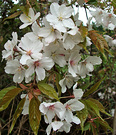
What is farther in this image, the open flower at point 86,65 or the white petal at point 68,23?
the open flower at point 86,65

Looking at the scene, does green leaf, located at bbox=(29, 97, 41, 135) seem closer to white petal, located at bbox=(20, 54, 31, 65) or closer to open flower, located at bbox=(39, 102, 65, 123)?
open flower, located at bbox=(39, 102, 65, 123)

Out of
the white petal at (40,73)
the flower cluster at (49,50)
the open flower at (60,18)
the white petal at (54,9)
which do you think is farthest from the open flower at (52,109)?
the white petal at (54,9)

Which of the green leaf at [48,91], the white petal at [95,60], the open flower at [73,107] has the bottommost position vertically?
the open flower at [73,107]

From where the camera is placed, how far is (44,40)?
81 centimetres

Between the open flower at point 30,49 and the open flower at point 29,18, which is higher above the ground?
the open flower at point 29,18

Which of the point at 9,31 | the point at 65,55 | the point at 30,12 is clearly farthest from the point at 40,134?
the point at 30,12

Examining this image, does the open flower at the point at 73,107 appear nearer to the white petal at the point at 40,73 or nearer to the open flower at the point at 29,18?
the white petal at the point at 40,73

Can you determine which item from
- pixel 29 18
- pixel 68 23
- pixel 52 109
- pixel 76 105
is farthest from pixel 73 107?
pixel 29 18

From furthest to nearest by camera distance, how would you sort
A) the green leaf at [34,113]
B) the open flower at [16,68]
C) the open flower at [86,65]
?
the open flower at [86,65] → the open flower at [16,68] → the green leaf at [34,113]

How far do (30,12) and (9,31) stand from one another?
1309mm

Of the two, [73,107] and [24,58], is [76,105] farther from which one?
[24,58]

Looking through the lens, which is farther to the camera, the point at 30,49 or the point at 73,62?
the point at 73,62

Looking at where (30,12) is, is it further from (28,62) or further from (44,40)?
(28,62)

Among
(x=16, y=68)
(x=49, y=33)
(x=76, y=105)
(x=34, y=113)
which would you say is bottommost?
(x=76, y=105)
